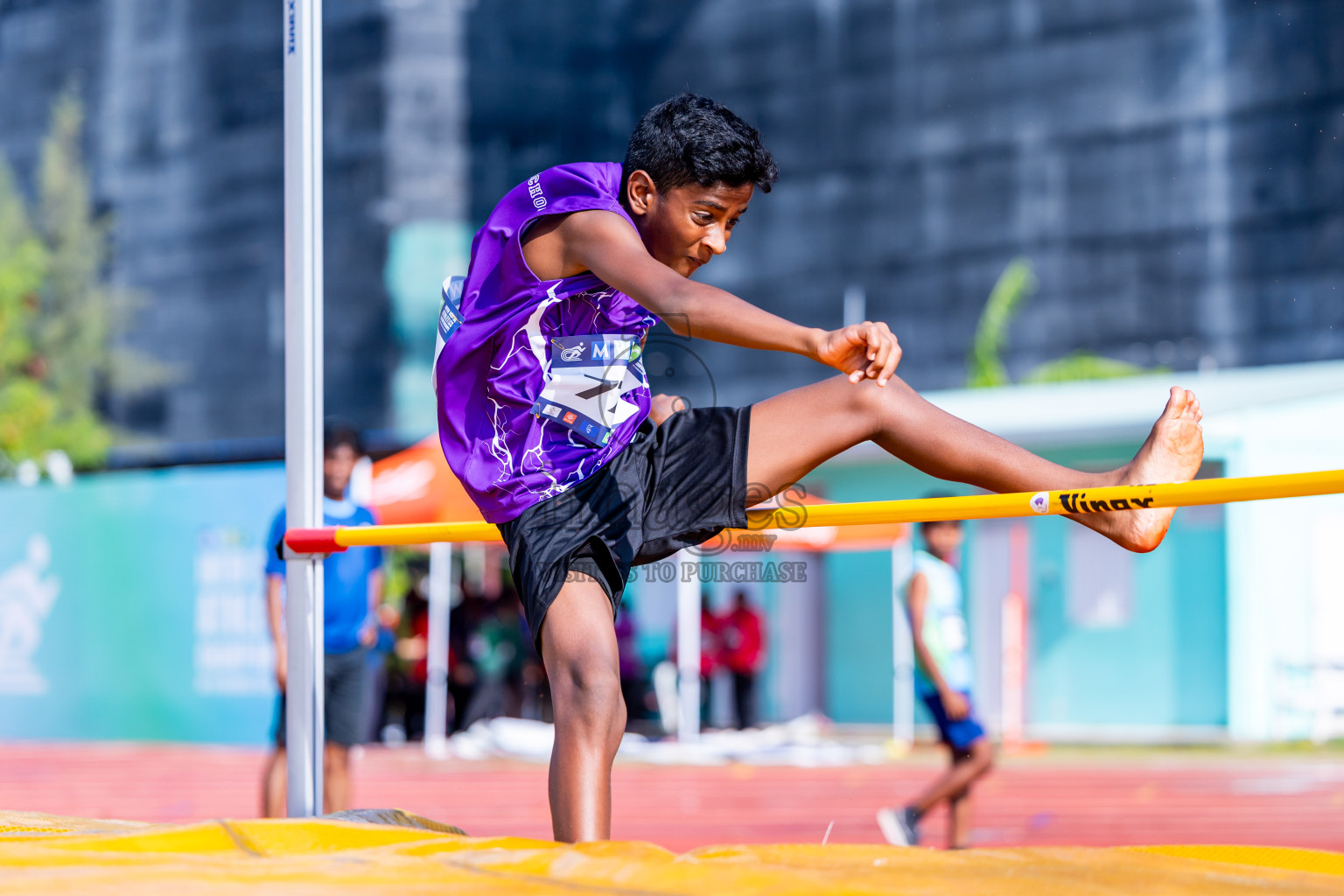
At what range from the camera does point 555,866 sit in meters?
1.97

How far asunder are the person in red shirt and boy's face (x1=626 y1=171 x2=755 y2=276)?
883 centimetres

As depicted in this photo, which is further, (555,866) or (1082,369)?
(1082,369)

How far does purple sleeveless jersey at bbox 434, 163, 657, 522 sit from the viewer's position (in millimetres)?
2344

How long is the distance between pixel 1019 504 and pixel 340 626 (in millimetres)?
3079

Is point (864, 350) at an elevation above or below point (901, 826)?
above

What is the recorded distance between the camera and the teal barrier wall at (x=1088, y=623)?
1095cm

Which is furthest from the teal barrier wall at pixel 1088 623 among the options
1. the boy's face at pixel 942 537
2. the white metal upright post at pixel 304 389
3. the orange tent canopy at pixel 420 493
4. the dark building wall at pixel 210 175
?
the white metal upright post at pixel 304 389

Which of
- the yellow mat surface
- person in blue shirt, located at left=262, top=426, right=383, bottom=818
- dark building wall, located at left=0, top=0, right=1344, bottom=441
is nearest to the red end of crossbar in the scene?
the yellow mat surface

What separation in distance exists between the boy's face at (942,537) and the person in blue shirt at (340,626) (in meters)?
2.07

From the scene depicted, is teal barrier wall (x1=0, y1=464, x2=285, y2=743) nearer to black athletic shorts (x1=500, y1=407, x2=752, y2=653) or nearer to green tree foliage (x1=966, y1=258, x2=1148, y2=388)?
black athletic shorts (x1=500, y1=407, x2=752, y2=653)

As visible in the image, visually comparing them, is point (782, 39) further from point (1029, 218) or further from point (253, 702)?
point (253, 702)

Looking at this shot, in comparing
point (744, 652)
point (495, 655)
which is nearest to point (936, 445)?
point (495, 655)

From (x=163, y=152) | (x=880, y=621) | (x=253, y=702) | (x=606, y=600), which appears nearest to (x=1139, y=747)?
(x=880, y=621)

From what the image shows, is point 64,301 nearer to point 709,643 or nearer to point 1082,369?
point 709,643
